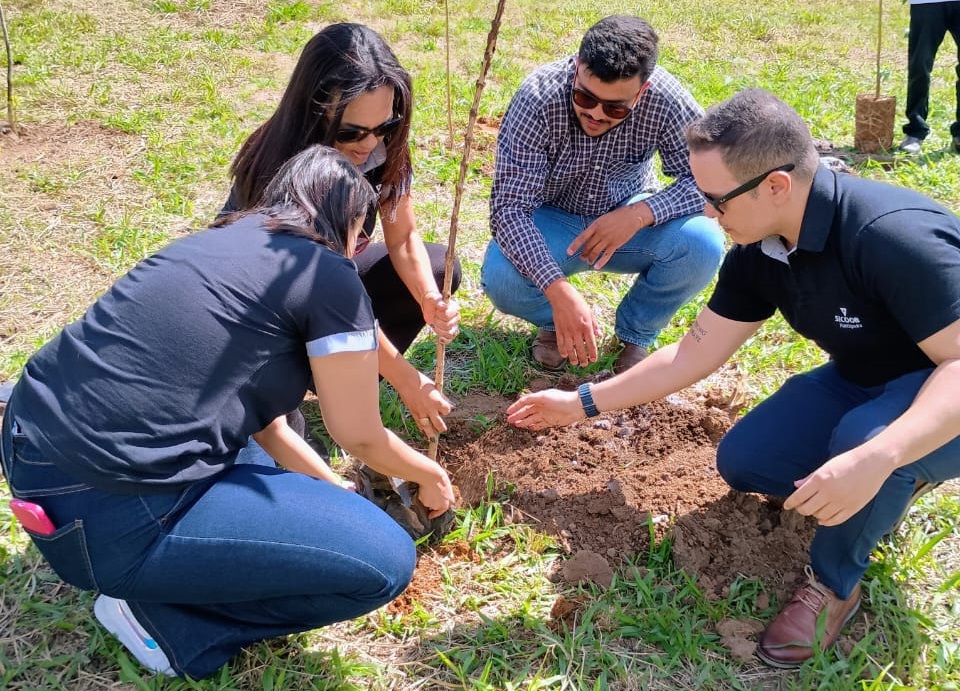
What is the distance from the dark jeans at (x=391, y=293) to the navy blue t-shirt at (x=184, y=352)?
1.16 m

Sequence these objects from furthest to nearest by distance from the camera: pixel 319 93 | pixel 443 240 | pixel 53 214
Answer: pixel 53 214, pixel 443 240, pixel 319 93

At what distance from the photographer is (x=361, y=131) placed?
2467 mm

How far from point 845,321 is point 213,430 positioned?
1.62 m

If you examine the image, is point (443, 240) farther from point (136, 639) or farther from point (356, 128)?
point (136, 639)

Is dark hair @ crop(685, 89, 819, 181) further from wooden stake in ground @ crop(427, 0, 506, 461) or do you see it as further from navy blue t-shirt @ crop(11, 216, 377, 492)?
navy blue t-shirt @ crop(11, 216, 377, 492)

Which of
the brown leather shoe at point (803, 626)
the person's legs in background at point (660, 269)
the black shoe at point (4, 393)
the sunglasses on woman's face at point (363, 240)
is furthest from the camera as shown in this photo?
the person's legs in background at point (660, 269)

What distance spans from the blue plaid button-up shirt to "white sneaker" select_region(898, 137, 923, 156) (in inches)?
117

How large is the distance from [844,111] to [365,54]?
5.02 metres

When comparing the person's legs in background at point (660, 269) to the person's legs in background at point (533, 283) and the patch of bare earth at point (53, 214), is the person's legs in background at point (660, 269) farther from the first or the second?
the patch of bare earth at point (53, 214)

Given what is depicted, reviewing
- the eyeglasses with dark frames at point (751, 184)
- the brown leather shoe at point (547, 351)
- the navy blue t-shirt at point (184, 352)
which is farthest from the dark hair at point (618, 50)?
the navy blue t-shirt at point (184, 352)

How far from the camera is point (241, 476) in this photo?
6.49ft

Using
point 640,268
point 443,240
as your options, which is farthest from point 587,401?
point 443,240

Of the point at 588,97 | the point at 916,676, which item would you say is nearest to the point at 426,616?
the point at 916,676

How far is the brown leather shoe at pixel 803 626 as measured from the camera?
2113 mm
